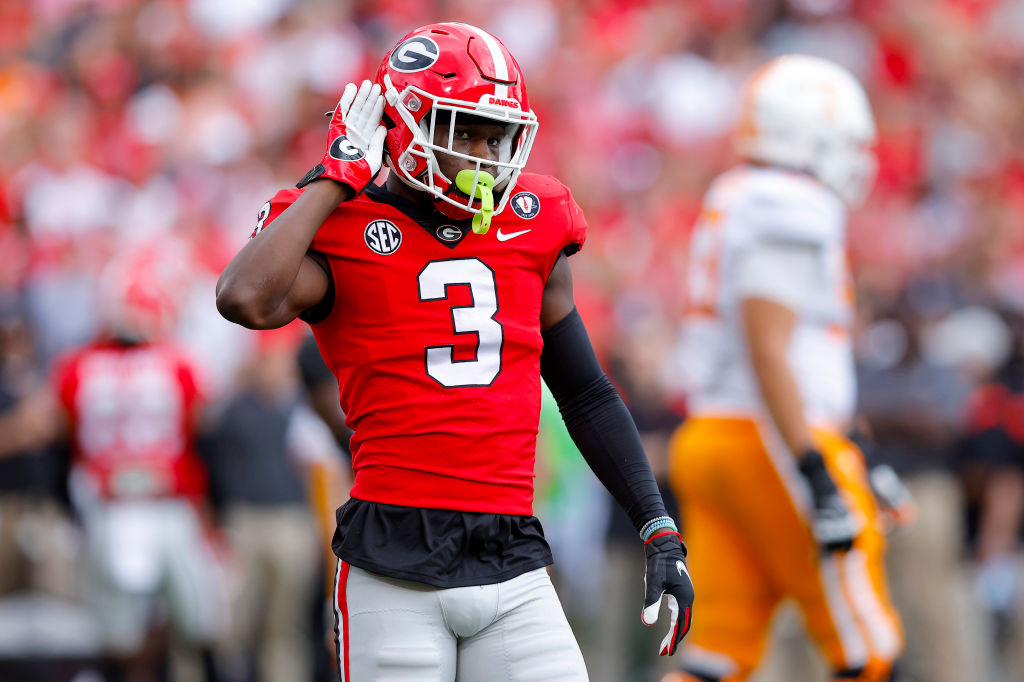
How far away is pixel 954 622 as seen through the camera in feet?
23.2

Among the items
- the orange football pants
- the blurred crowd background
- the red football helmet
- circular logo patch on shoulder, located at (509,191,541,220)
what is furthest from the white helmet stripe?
the blurred crowd background

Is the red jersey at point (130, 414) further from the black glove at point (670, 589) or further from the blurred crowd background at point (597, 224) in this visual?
the black glove at point (670, 589)

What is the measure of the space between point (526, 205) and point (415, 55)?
1.30 feet

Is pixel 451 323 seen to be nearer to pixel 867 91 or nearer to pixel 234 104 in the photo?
pixel 234 104

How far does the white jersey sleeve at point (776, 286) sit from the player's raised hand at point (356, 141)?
1873 millimetres

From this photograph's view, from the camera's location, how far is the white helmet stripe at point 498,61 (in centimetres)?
298

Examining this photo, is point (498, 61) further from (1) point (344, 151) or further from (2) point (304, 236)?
(2) point (304, 236)

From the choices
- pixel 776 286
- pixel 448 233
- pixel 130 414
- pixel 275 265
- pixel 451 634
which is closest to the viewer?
pixel 275 265

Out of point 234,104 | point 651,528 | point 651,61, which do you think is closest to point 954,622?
point 651,528

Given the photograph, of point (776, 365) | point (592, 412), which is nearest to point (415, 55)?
point (592, 412)

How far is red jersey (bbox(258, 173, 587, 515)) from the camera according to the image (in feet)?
9.64

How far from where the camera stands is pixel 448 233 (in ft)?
9.89

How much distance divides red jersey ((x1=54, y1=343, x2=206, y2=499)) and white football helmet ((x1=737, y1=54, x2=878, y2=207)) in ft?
12.1

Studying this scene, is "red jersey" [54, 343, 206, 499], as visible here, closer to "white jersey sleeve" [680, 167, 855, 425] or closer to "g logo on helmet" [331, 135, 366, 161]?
"white jersey sleeve" [680, 167, 855, 425]
